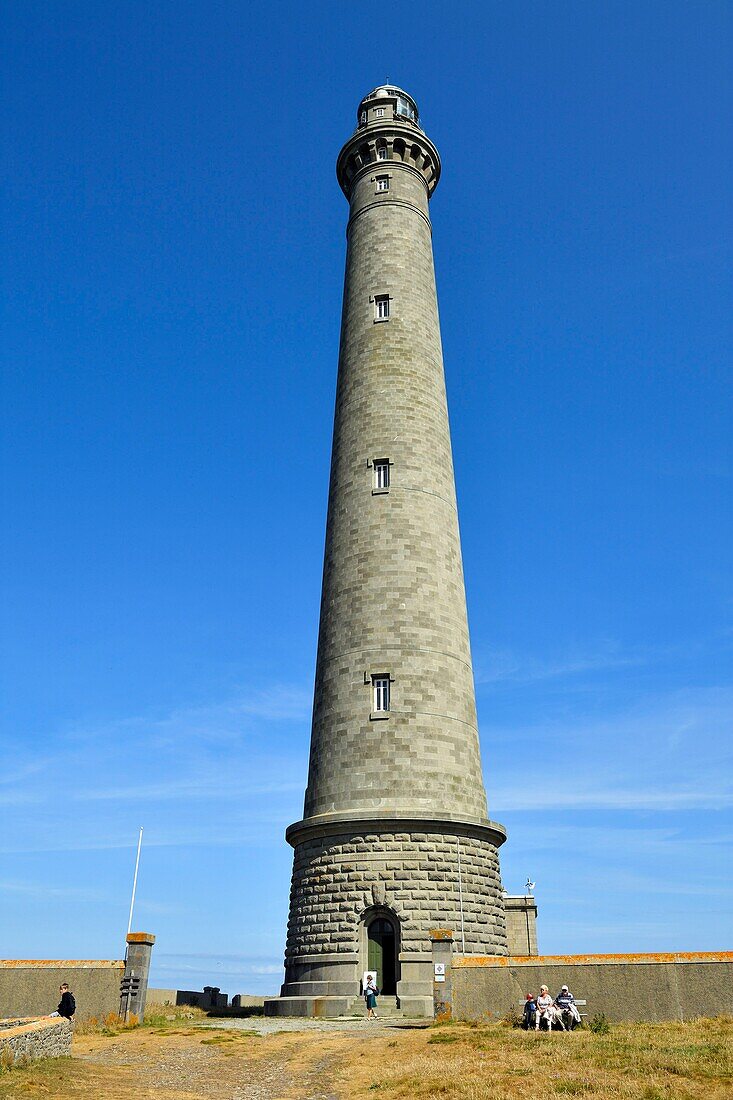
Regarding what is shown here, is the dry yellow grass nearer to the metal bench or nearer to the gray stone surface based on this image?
the metal bench

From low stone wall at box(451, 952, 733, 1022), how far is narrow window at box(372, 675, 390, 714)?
25.0 feet

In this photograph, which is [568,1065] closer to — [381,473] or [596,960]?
[596,960]

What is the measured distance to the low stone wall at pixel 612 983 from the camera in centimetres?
1952

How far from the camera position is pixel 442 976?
21594 millimetres

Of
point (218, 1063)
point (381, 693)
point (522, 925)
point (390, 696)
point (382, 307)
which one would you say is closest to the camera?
point (218, 1063)

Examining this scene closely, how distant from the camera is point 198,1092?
47.0ft

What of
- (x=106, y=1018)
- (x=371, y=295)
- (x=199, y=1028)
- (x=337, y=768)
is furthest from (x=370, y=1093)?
(x=371, y=295)

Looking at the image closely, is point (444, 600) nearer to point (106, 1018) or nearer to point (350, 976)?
point (350, 976)

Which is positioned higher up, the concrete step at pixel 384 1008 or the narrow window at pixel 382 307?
the narrow window at pixel 382 307

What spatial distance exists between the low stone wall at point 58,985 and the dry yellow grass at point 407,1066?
312 centimetres

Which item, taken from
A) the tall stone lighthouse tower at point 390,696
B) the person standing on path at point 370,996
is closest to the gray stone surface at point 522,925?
the tall stone lighthouse tower at point 390,696

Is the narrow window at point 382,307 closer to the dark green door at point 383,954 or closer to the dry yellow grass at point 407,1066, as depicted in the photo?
the dark green door at point 383,954

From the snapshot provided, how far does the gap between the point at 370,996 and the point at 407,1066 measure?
868cm

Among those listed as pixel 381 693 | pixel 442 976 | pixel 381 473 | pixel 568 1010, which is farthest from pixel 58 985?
pixel 381 473
